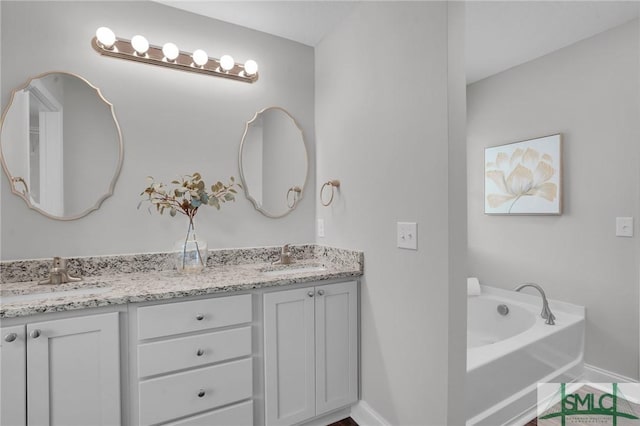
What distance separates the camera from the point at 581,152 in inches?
90.2

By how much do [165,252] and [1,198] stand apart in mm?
760

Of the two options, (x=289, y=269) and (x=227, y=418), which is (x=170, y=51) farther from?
(x=227, y=418)

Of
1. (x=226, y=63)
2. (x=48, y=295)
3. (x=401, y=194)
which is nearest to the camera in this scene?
(x=48, y=295)

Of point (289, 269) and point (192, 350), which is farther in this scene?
point (289, 269)

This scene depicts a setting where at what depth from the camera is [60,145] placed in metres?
1.62

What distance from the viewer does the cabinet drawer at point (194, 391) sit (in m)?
1.34

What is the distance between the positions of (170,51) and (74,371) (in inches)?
62.6

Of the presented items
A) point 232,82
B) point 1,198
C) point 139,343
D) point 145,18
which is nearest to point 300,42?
point 232,82

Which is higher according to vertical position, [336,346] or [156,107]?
[156,107]

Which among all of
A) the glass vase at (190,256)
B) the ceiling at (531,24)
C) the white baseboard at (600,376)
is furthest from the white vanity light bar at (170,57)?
the white baseboard at (600,376)

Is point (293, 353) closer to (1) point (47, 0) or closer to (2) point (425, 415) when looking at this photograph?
(2) point (425, 415)

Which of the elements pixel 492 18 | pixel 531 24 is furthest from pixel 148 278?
pixel 531 24

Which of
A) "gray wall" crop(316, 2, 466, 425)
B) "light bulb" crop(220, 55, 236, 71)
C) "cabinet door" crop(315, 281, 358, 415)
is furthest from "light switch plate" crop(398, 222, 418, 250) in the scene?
"light bulb" crop(220, 55, 236, 71)

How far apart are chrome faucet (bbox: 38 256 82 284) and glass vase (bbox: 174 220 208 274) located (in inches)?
18.5
